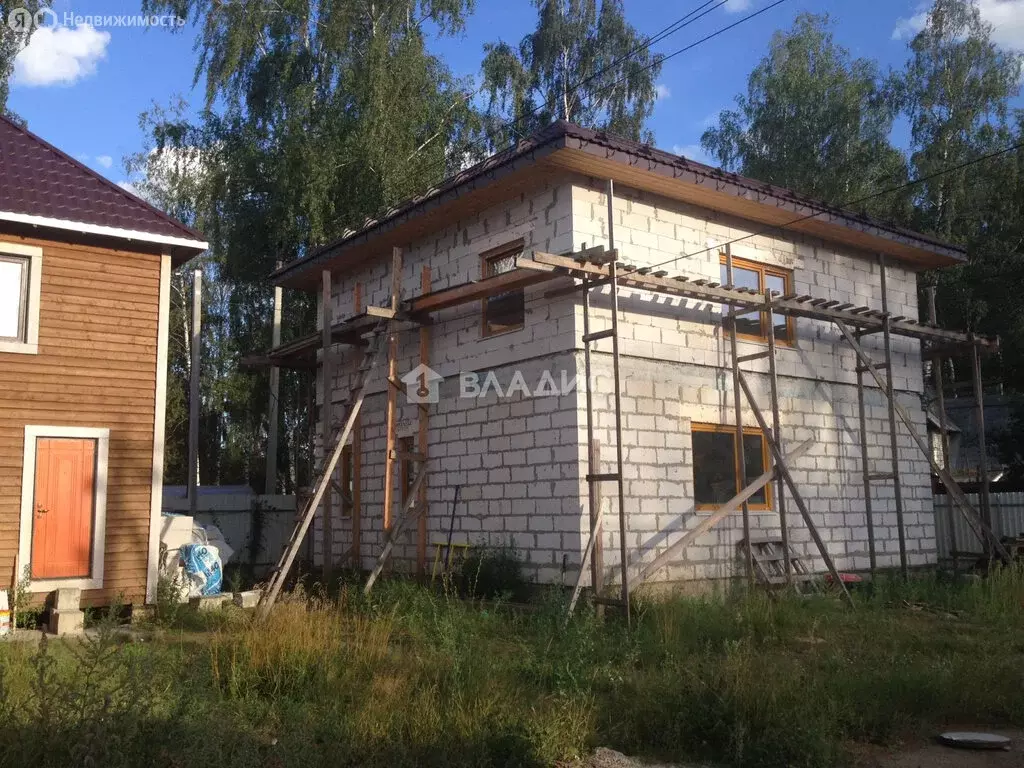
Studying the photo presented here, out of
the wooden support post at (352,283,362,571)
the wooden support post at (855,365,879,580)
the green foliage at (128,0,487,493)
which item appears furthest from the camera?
the green foliage at (128,0,487,493)

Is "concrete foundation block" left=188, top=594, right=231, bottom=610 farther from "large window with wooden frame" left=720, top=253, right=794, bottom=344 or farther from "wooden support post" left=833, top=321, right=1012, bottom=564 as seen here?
"wooden support post" left=833, top=321, right=1012, bottom=564

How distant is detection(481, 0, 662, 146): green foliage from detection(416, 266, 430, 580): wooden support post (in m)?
15.8

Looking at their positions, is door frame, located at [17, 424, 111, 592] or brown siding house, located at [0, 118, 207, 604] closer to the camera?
door frame, located at [17, 424, 111, 592]

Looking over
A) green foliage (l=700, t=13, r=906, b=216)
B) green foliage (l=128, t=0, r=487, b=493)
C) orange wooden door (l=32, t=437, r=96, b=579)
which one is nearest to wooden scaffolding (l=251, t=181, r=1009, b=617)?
orange wooden door (l=32, t=437, r=96, b=579)

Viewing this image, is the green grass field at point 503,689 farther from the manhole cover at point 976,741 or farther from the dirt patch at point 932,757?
the manhole cover at point 976,741

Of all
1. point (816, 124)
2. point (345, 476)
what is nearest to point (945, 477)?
point (345, 476)

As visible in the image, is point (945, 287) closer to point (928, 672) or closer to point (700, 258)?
point (700, 258)

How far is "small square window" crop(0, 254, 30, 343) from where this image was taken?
34.5ft

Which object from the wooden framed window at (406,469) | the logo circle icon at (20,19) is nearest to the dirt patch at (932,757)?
the wooden framed window at (406,469)

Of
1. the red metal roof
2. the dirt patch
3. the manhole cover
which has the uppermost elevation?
the red metal roof

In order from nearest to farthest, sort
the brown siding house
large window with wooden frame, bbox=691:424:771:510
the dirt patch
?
the dirt patch, the brown siding house, large window with wooden frame, bbox=691:424:771:510

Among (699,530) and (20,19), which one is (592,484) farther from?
(20,19)

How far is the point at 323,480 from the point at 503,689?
17.0 feet

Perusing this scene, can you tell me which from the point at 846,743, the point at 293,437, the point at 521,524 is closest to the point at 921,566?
the point at 521,524
